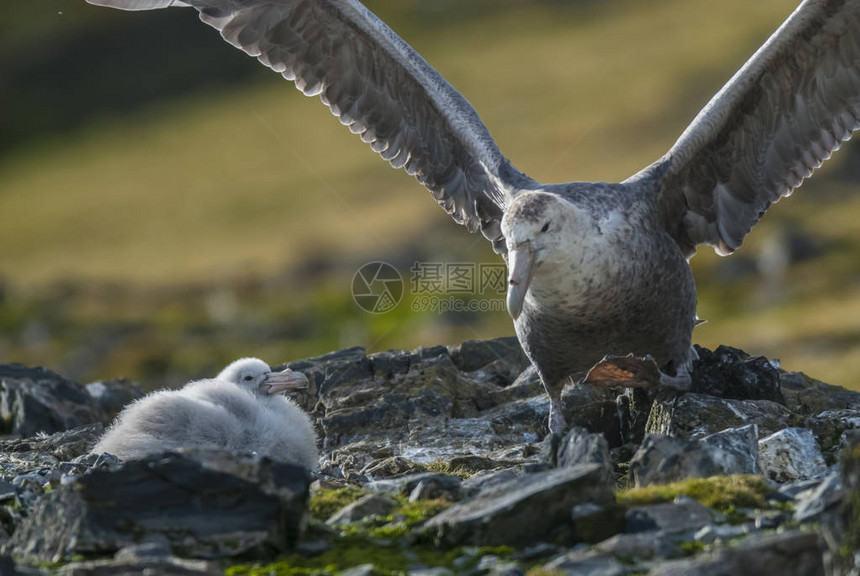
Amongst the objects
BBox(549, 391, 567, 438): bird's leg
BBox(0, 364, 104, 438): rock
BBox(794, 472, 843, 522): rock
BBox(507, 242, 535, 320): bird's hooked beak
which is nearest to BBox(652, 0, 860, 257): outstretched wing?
BBox(549, 391, 567, 438): bird's leg

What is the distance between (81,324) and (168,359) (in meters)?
10.1

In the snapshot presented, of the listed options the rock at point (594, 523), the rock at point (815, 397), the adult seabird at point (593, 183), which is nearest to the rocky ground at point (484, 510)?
the rock at point (594, 523)

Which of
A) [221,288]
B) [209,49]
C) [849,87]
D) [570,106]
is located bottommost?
[849,87]

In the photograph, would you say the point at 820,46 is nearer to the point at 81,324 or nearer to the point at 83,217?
the point at 81,324

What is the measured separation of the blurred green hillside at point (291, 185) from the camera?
36.7 metres

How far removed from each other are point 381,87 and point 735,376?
428 centimetres

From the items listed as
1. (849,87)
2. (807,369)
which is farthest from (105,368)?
(849,87)

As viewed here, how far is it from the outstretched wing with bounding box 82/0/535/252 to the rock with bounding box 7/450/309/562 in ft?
14.2

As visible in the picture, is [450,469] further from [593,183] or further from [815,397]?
[815,397]

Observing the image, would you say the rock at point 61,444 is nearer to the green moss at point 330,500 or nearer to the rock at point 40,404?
the rock at point 40,404

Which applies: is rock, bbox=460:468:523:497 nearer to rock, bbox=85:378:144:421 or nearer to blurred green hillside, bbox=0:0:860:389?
rock, bbox=85:378:144:421

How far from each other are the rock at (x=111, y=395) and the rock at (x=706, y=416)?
6009mm

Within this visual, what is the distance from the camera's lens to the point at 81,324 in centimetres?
3856

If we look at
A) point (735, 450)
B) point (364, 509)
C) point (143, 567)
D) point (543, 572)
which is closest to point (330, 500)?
point (364, 509)
